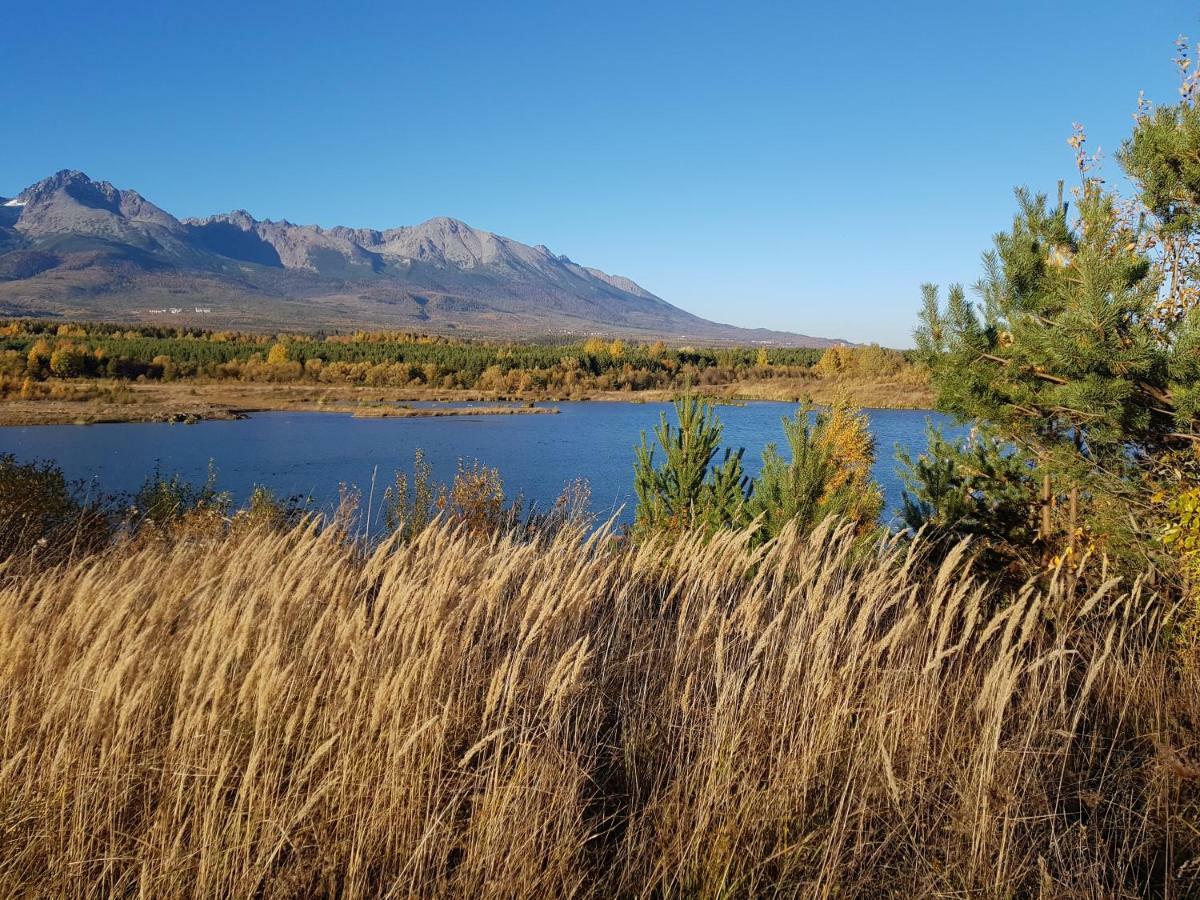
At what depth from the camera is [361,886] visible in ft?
6.75

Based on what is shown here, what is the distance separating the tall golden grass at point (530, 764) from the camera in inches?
83.9

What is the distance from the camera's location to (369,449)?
120ft

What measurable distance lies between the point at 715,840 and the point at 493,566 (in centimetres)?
185

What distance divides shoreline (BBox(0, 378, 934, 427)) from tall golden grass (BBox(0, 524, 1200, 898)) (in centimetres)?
3847

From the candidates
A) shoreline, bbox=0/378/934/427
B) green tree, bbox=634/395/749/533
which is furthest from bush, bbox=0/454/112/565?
shoreline, bbox=0/378/934/427

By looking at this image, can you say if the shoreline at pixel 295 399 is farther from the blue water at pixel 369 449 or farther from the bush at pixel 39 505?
the bush at pixel 39 505

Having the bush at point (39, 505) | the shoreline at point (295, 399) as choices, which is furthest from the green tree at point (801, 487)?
the shoreline at point (295, 399)

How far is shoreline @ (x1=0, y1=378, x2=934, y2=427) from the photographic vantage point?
48438 millimetres

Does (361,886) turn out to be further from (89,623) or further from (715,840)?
(89,623)

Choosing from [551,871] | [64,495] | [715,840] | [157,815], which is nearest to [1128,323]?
[715,840]

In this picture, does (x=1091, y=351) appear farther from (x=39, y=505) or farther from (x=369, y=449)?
(x=369, y=449)

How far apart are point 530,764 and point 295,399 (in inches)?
2620

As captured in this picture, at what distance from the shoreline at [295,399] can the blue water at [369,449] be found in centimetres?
253

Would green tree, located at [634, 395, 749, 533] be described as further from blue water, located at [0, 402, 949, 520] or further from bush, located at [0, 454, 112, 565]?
blue water, located at [0, 402, 949, 520]
